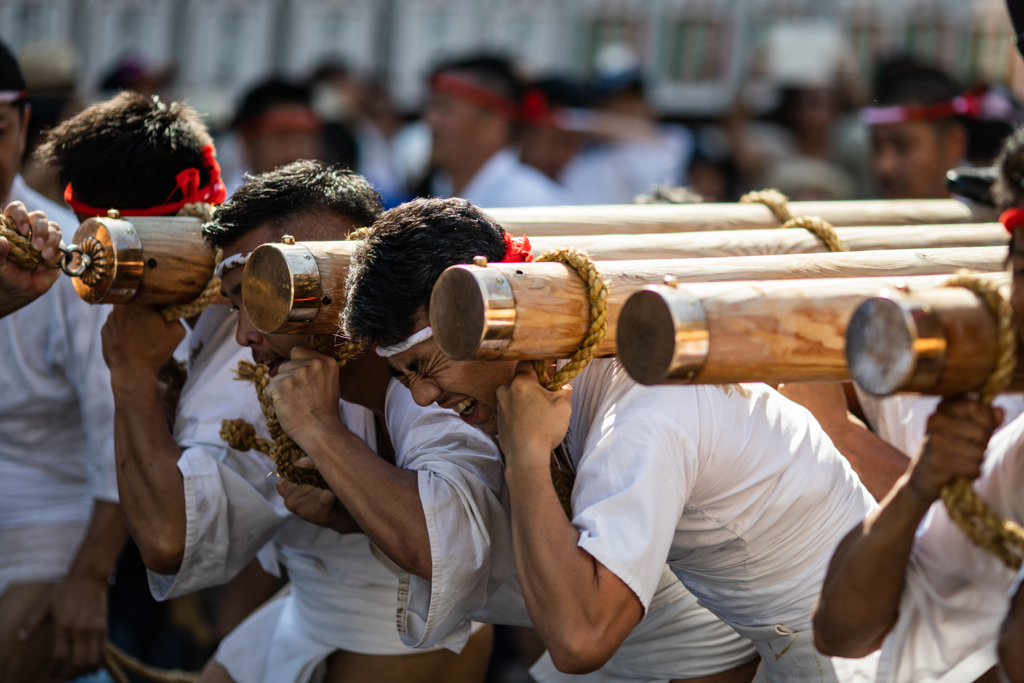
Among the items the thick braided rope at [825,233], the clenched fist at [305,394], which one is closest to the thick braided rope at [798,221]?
the thick braided rope at [825,233]

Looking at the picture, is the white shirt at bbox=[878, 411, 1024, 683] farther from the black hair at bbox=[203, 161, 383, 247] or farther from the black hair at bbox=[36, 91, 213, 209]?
the black hair at bbox=[36, 91, 213, 209]

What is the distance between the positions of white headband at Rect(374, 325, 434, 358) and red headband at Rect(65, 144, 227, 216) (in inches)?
36.8

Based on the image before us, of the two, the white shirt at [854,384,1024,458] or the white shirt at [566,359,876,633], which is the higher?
the white shirt at [566,359,876,633]

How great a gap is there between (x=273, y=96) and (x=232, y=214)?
410cm

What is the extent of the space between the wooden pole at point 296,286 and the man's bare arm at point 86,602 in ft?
4.10

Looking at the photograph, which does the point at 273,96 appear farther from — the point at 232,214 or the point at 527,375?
the point at 527,375

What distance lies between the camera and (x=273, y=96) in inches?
242

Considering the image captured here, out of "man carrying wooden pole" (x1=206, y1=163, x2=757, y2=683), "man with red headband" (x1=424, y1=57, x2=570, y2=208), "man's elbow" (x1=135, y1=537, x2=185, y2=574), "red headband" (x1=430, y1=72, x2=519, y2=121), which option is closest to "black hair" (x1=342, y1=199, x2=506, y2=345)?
"man carrying wooden pole" (x1=206, y1=163, x2=757, y2=683)

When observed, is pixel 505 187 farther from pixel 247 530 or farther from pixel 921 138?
pixel 247 530

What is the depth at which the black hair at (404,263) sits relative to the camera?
1828 millimetres

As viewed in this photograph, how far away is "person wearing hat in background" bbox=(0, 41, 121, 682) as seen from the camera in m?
2.90

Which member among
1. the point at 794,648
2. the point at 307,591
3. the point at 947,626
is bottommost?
the point at 307,591

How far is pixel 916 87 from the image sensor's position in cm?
519

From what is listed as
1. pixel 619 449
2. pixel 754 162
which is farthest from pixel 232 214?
pixel 754 162
